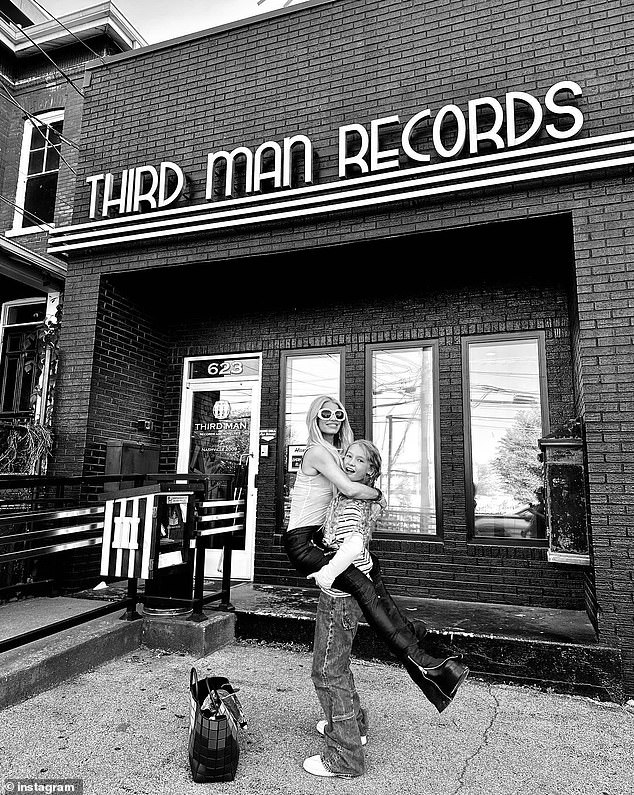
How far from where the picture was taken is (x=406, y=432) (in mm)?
5969

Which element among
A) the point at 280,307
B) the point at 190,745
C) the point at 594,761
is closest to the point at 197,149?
the point at 280,307

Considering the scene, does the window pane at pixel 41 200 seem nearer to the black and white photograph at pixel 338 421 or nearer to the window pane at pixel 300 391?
the black and white photograph at pixel 338 421

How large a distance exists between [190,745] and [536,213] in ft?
14.5

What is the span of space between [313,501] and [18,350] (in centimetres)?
695

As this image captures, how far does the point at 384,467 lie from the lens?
19.8ft

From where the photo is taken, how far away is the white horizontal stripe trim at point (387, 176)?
14.3 ft

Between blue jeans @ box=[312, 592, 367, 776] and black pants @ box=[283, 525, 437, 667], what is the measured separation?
79 mm

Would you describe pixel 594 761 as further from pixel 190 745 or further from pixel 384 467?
pixel 384 467

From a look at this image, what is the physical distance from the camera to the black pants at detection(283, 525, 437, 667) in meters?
2.80

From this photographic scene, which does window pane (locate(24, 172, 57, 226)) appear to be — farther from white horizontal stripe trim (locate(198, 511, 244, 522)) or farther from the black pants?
the black pants

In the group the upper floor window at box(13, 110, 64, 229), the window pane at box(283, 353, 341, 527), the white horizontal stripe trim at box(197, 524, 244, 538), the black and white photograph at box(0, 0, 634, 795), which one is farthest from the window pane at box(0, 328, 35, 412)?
the white horizontal stripe trim at box(197, 524, 244, 538)

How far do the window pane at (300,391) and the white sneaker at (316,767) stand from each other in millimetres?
3503

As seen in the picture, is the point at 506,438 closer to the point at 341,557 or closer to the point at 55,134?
the point at 341,557

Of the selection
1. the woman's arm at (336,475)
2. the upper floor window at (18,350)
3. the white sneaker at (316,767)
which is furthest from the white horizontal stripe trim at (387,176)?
the white sneaker at (316,767)
